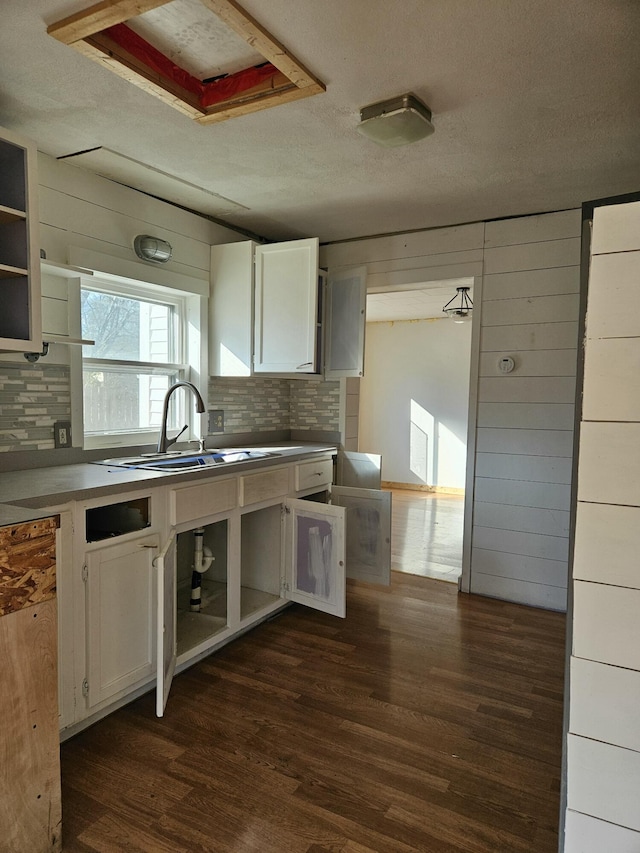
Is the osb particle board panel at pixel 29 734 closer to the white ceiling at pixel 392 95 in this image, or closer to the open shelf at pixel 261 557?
the open shelf at pixel 261 557

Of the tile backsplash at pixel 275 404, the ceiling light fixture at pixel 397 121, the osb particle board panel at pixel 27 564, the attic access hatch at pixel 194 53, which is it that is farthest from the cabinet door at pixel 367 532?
the attic access hatch at pixel 194 53

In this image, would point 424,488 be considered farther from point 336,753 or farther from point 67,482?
point 67,482

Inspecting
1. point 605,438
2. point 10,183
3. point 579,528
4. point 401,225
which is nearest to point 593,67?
point 605,438

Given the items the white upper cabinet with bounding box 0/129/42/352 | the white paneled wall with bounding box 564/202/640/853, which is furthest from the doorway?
the white paneled wall with bounding box 564/202/640/853

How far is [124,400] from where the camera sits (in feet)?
9.78

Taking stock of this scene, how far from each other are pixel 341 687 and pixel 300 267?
2279 millimetres

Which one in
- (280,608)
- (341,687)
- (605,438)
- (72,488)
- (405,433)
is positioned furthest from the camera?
(405,433)

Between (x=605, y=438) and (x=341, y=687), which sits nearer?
(x=605, y=438)

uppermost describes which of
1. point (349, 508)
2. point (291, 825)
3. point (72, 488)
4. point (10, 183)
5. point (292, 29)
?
point (292, 29)

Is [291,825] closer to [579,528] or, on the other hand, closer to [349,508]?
[579,528]

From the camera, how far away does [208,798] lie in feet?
5.63

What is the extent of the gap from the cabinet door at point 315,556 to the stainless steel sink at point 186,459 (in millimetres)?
396

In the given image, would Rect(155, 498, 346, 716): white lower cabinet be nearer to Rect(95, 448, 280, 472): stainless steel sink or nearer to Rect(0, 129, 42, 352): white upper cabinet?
Rect(95, 448, 280, 472): stainless steel sink

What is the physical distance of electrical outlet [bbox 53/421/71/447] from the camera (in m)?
2.49
